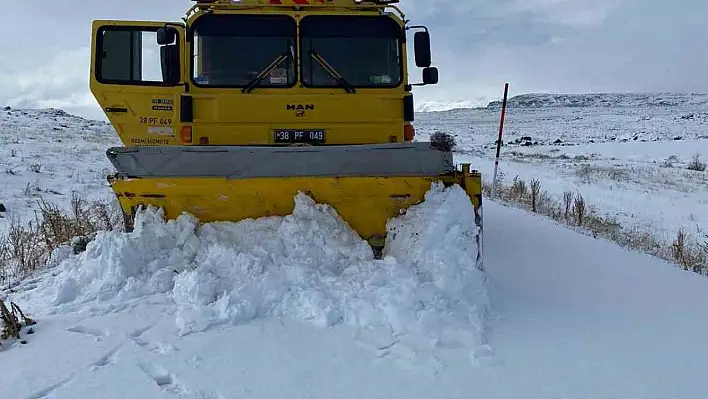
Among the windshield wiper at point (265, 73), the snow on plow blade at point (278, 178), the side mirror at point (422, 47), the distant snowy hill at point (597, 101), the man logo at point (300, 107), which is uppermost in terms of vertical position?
the distant snowy hill at point (597, 101)

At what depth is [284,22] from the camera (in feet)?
21.6

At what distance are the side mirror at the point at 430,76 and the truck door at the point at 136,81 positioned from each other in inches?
106

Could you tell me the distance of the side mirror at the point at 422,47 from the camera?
268 inches

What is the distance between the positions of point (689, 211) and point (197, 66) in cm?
1036

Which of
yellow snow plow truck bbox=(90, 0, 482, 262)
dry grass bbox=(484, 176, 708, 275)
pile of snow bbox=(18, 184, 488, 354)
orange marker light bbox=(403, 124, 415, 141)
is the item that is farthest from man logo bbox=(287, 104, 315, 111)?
dry grass bbox=(484, 176, 708, 275)

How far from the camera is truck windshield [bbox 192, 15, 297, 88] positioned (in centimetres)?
653

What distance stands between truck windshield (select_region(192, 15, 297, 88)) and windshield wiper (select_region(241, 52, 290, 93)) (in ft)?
0.05

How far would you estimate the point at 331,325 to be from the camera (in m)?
4.00

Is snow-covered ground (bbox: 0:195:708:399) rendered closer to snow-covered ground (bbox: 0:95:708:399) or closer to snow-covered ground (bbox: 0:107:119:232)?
snow-covered ground (bbox: 0:95:708:399)

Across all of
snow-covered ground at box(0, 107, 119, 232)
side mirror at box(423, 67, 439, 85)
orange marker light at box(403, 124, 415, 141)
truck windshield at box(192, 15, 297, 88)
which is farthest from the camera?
snow-covered ground at box(0, 107, 119, 232)

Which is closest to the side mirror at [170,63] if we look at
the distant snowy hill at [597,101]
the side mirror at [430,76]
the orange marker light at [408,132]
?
the orange marker light at [408,132]

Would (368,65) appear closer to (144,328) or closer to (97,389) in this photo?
(144,328)

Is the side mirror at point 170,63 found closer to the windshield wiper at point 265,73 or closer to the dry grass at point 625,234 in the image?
the windshield wiper at point 265,73

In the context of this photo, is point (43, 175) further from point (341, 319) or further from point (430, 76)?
point (341, 319)
